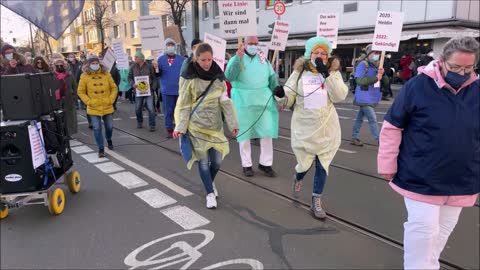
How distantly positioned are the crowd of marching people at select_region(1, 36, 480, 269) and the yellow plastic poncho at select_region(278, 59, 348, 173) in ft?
0.03

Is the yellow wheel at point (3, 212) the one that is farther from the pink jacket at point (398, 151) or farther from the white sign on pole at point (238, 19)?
the pink jacket at point (398, 151)

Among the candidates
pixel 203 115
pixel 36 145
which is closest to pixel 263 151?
pixel 203 115

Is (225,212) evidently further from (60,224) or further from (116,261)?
(60,224)

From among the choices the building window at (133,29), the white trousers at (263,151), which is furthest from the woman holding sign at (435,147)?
the building window at (133,29)

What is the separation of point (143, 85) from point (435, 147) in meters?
7.85

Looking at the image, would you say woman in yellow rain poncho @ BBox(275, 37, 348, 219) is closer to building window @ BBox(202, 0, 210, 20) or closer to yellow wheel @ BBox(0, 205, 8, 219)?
yellow wheel @ BBox(0, 205, 8, 219)

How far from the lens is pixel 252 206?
4566mm

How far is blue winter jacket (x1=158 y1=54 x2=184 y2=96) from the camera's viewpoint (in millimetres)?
8562

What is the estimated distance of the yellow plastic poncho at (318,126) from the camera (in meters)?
4.15

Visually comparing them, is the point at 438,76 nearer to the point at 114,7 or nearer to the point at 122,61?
the point at 122,61

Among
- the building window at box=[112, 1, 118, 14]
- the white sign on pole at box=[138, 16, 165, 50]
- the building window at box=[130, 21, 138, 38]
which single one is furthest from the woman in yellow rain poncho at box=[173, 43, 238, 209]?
the building window at box=[112, 1, 118, 14]

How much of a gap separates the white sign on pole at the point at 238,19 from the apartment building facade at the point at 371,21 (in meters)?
10.1

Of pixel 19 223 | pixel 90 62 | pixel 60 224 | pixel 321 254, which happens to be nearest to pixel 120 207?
pixel 60 224

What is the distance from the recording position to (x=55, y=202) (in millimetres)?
4312
